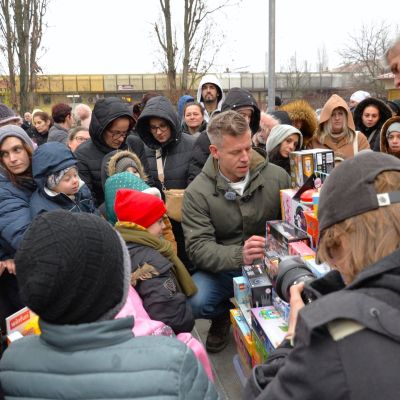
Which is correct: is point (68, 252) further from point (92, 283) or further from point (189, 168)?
point (189, 168)

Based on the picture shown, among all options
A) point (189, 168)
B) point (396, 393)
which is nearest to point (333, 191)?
point (396, 393)

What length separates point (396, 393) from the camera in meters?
0.86

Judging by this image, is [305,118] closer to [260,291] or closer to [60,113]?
[260,291]

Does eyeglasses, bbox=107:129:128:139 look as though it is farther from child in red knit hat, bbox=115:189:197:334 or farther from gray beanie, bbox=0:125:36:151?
child in red knit hat, bbox=115:189:197:334

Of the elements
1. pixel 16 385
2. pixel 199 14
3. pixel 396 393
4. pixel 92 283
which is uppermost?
pixel 199 14

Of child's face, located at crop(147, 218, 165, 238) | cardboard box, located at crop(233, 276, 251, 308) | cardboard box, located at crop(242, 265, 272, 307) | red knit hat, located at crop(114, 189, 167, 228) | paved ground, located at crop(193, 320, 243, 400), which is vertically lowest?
paved ground, located at crop(193, 320, 243, 400)

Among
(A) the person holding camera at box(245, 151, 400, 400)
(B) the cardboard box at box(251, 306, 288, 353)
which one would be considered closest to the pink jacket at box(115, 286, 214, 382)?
(B) the cardboard box at box(251, 306, 288, 353)

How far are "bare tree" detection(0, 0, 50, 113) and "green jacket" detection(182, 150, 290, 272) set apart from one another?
11394 millimetres

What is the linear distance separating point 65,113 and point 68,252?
5684 mm

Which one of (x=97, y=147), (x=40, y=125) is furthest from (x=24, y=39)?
(x=97, y=147)

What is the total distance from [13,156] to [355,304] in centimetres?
249

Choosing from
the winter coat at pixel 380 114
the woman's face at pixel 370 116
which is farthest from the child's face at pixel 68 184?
the woman's face at pixel 370 116

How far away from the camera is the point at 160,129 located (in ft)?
12.2

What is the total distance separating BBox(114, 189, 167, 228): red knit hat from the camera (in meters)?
2.27
